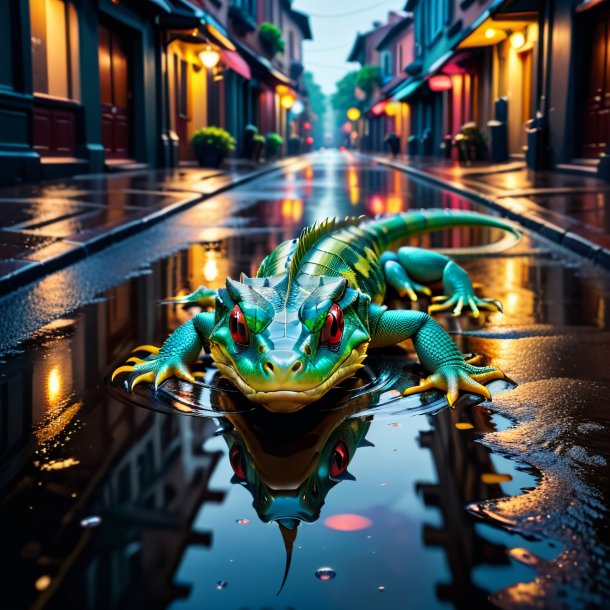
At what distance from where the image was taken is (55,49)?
55.9ft

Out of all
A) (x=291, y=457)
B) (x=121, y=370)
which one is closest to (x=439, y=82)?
(x=121, y=370)

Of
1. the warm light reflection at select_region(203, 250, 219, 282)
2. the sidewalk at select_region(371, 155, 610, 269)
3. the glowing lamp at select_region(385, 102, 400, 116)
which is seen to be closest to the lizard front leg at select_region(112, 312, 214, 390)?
the warm light reflection at select_region(203, 250, 219, 282)

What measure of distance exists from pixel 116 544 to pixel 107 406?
47.6 inches

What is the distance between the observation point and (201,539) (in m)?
2.03

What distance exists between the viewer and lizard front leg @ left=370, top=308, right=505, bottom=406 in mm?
3178

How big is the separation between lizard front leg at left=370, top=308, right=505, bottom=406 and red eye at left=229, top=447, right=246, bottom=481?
2.82 ft

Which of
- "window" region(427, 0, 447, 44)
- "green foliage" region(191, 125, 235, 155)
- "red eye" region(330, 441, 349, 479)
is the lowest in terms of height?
"red eye" region(330, 441, 349, 479)

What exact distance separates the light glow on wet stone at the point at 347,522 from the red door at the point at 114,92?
739 inches

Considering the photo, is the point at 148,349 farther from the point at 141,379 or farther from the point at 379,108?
the point at 379,108

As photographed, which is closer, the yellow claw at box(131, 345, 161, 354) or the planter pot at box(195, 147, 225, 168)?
the yellow claw at box(131, 345, 161, 354)

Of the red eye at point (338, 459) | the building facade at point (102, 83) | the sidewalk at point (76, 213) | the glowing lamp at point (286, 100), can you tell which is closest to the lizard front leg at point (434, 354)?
the red eye at point (338, 459)

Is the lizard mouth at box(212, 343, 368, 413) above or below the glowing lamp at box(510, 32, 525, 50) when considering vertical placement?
below

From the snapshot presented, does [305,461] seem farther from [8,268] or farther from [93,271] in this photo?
[93,271]

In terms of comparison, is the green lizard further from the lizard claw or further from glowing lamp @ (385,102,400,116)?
glowing lamp @ (385,102,400,116)
